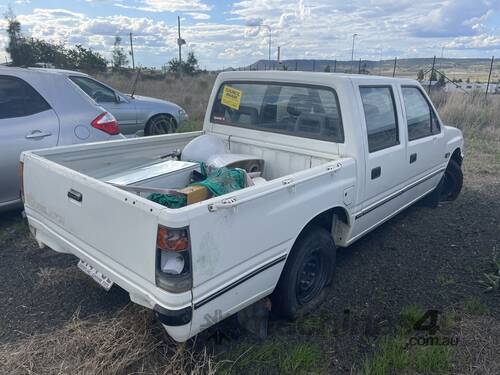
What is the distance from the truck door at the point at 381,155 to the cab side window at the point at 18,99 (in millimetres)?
3351

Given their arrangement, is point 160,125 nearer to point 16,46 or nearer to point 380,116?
point 380,116

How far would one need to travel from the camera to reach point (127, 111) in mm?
8141

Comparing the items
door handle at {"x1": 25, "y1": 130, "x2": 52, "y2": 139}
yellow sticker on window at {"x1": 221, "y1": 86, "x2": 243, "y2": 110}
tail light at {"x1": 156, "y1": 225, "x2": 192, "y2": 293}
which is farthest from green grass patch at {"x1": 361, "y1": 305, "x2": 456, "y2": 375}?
door handle at {"x1": 25, "y1": 130, "x2": 52, "y2": 139}

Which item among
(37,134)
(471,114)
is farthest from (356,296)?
(471,114)

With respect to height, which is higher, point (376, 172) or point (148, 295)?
point (376, 172)

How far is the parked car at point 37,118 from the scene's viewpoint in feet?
13.1

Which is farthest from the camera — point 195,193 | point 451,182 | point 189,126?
point 189,126

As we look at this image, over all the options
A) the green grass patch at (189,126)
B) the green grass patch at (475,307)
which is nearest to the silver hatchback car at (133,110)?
the green grass patch at (189,126)

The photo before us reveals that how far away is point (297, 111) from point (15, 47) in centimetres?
2926

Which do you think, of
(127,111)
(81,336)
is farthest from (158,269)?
(127,111)

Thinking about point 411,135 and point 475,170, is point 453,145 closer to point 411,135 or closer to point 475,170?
point 411,135

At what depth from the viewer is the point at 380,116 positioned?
3570 mm

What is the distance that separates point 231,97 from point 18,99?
2.27m

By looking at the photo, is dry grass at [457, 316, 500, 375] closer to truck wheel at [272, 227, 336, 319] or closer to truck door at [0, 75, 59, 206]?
truck wheel at [272, 227, 336, 319]
